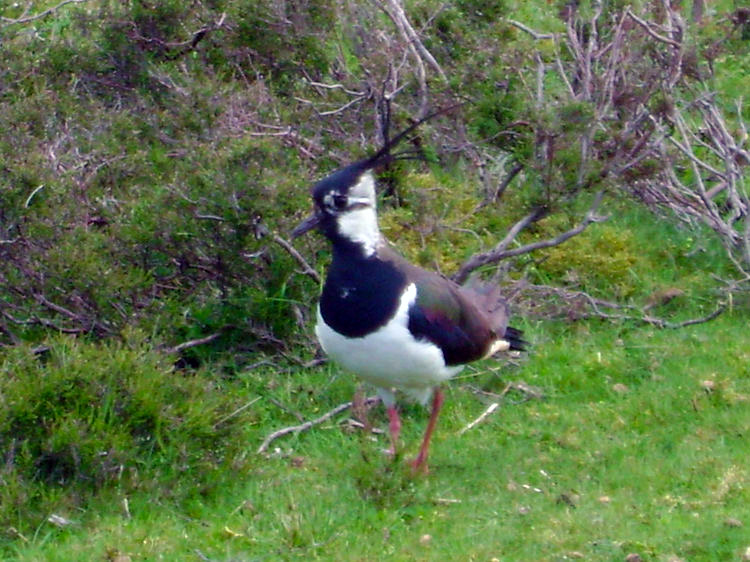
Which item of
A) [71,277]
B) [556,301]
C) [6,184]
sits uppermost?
[6,184]

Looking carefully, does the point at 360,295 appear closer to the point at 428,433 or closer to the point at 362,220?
the point at 362,220

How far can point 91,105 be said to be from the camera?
825 centimetres

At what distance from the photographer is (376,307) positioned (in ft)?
17.6

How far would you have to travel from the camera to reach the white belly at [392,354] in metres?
5.34

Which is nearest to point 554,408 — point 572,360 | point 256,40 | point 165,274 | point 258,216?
point 572,360

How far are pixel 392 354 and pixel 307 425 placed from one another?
3.12 feet

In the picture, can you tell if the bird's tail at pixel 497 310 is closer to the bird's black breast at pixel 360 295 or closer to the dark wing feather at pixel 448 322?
the dark wing feather at pixel 448 322

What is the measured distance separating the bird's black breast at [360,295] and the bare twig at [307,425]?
0.80 metres

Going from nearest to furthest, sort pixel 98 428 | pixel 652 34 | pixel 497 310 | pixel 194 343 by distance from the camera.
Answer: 1. pixel 98 428
2. pixel 497 310
3. pixel 194 343
4. pixel 652 34

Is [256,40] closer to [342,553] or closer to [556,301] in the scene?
[556,301]

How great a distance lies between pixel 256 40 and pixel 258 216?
263 cm

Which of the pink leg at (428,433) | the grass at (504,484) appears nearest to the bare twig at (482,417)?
the grass at (504,484)

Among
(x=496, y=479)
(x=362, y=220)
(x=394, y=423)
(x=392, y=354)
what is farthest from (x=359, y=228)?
(x=496, y=479)

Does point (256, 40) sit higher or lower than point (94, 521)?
higher
